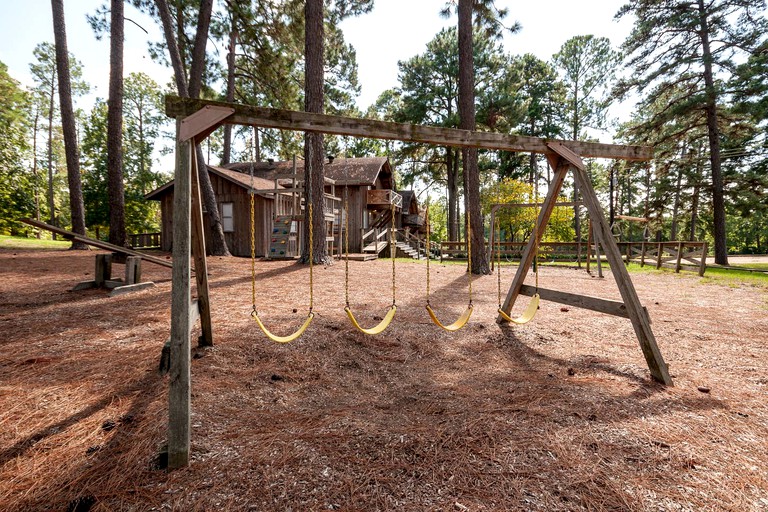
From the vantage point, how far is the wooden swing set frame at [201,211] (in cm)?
213

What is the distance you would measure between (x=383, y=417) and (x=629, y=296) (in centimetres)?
272

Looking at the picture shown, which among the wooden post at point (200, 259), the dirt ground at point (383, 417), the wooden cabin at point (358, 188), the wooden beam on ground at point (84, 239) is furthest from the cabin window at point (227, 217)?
the wooden post at point (200, 259)

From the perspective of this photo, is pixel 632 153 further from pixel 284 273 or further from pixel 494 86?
pixel 494 86

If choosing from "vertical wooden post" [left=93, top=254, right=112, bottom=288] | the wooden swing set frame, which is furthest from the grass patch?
the wooden swing set frame

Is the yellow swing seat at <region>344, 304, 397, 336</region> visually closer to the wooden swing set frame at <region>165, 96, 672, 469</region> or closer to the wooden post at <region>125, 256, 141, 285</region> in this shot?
the wooden swing set frame at <region>165, 96, 672, 469</region>

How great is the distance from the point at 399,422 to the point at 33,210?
36.6 metres

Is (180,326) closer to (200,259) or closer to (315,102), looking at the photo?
(200,259)

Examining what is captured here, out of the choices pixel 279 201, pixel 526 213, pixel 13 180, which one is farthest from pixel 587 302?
pixel 13 180

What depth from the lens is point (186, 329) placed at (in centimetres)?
221

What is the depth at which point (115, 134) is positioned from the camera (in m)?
11.6

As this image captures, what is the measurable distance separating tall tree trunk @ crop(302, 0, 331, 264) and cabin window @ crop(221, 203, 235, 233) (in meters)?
10.1

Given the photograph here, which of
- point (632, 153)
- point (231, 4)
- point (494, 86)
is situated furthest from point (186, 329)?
point (494, 86)

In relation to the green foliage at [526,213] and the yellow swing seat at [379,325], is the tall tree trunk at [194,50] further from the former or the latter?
the green foliage at [526,213]

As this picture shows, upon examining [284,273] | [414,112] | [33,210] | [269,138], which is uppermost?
[414,112]
